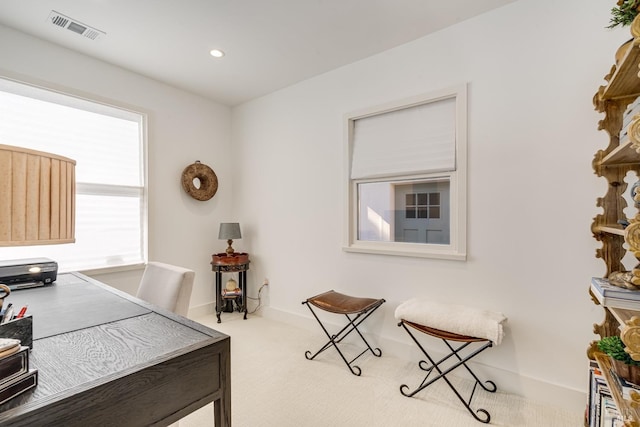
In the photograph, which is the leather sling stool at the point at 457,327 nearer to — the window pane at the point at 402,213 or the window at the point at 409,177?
the window at the point at 409,177

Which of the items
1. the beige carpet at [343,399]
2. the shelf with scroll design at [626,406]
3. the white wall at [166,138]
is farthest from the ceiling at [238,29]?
the beige carpet at [343,399]

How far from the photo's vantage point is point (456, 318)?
1.93 meters

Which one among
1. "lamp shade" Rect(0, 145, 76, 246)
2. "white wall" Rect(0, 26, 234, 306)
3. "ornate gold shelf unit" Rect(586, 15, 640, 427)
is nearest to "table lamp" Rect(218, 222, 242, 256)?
"white wall" Rect(0, 26, 234, 306)

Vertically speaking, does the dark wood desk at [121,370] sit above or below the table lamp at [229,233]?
below

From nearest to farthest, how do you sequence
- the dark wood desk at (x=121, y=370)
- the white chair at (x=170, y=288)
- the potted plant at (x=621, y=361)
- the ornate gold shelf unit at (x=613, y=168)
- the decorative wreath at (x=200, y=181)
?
the dark wood desk at (x=121, y=370), the potted plant at (x=621, y=361), the ornate gold shelf unit at (x=613, y=168), the white chair at (x=170, y=288), the decorative wreath at (x=200, y=181)

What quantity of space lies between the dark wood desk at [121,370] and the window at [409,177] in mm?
1838

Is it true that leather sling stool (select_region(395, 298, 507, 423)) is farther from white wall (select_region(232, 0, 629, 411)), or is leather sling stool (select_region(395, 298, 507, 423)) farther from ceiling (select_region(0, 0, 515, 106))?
ceiling (select_region(0, 0, 515, 106))

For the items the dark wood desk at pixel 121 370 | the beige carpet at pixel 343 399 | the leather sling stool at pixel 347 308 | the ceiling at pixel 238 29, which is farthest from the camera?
the leather sling stool at pixel 347 308

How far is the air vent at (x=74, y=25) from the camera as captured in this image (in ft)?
7.27

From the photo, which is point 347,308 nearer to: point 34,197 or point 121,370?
point 121,370

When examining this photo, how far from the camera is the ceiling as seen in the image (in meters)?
2.09

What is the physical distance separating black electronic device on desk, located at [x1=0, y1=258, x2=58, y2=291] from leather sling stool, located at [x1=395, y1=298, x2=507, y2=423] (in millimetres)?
2252

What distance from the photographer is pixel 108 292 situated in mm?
1688

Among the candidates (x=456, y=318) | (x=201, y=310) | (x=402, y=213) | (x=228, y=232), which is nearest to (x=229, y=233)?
(x=228, y=232)
